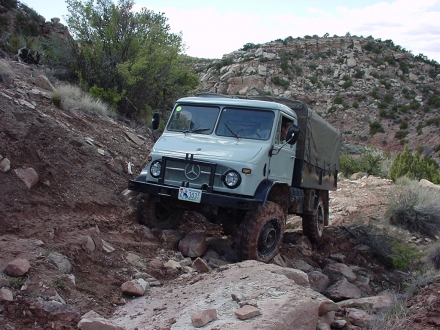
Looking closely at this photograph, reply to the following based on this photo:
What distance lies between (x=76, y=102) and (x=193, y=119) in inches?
172

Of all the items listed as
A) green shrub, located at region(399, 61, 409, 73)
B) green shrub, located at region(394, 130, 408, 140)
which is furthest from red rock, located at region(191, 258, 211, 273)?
green shrub, located at region(399, 61, 409, 73)

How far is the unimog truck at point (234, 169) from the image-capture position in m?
6.79

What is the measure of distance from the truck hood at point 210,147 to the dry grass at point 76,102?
372 centimetres

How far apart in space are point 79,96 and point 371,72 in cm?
3876

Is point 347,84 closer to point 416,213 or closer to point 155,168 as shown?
point 416,213

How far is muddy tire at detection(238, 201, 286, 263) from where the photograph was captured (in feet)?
22.3

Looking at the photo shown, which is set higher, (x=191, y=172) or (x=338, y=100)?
(x=338, y=100)

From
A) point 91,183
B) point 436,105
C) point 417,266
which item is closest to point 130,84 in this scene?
point 91,183

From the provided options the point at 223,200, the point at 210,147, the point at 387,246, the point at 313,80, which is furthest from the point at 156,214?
the point at 313,80

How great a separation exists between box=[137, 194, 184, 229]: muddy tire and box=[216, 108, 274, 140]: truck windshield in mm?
1490

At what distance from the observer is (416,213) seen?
13.5m

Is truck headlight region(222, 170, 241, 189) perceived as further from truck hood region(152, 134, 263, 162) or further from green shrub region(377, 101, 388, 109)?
green shrub region(377, 101, 388, 109)

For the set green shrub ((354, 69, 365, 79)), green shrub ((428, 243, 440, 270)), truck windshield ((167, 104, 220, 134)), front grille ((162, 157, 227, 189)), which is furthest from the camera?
green shrub ((354, 69, 365, 79))

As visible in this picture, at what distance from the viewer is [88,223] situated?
6.78 meters
